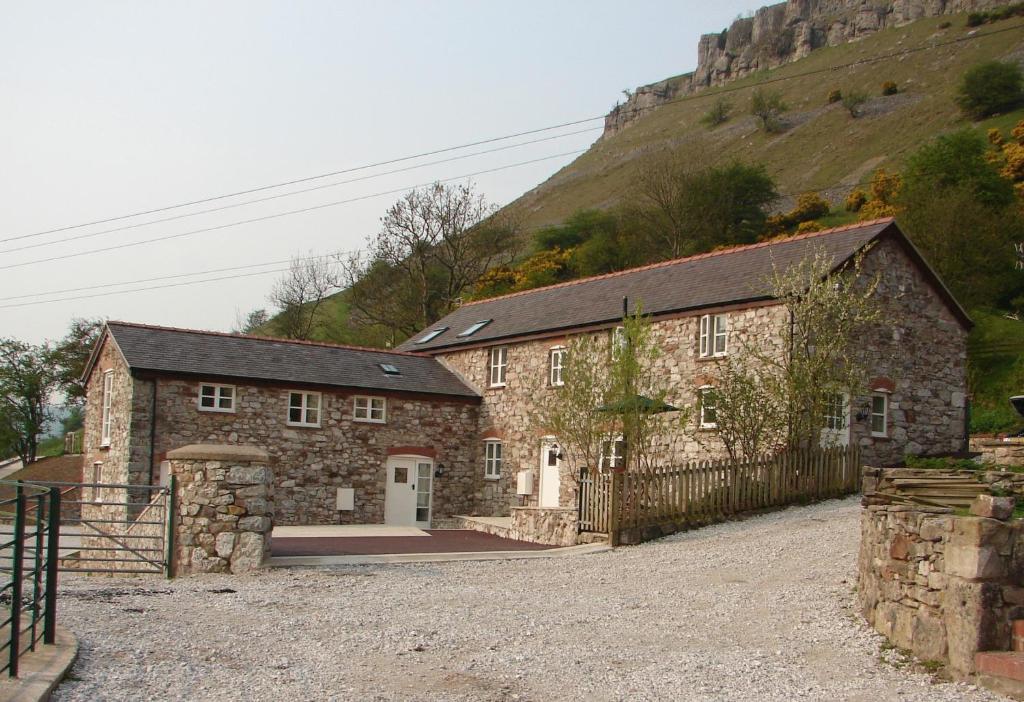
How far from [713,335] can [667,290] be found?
113 inches

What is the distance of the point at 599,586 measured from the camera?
41.5ft

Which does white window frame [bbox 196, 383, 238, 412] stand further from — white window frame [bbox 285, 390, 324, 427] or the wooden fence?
the wooden fence

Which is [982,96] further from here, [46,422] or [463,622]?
[463,622]

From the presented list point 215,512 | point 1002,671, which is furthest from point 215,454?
point 1002,671

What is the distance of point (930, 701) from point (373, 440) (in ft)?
65.9

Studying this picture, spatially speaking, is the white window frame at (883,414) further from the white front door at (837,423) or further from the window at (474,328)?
the window at (474,328)

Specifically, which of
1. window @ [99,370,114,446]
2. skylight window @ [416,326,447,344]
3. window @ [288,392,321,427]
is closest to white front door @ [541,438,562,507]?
window @ [288,392,321,427]

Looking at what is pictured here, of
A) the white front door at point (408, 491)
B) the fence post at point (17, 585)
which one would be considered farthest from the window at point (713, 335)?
the fence post at point (17, 585)

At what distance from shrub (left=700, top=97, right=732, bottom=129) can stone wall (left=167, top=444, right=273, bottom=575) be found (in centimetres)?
9865

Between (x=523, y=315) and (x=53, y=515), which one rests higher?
(x=523, y=315)

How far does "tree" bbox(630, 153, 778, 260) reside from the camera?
49688 millimetres

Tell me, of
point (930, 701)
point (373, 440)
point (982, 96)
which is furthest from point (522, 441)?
point (982, 96)

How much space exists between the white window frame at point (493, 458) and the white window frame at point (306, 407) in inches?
201

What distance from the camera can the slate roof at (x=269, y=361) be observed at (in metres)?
23.8
